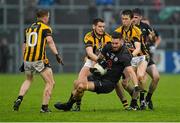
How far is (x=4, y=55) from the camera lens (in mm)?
39781

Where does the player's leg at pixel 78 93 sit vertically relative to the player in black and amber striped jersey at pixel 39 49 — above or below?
below

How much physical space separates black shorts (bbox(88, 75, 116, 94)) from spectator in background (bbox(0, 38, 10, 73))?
23.9m

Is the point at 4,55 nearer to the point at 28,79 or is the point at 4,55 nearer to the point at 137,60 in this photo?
the point at 137,60

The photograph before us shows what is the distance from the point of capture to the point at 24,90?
16.4 meters

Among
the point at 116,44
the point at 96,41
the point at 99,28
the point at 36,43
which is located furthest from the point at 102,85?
the point at 36,43

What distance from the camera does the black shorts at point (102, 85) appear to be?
15797mm

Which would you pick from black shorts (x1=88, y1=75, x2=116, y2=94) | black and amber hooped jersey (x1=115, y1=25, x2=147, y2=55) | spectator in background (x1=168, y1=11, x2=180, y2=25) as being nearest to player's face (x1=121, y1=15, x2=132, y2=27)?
black and amber hooped jersey (x1=115, y1=25, x2=147, y2=55)

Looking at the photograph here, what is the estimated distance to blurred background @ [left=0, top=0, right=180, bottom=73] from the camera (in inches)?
1575

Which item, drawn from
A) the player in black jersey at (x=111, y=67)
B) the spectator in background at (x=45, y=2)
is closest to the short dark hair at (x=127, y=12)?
the player in black jersey at (x=111, y=67)

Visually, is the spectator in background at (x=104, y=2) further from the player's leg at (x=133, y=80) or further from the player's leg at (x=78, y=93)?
the player's leg at (x=78, y=93)

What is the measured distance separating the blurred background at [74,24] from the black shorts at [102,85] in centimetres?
2365

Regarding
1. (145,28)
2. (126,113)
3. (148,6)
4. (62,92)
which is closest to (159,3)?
(148,6)

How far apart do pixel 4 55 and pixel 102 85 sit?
80.3 ft

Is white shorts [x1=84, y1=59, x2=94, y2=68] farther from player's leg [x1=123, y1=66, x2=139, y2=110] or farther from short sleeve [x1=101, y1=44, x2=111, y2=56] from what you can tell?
short sleeve [x1=101, y1=44, x2=111, y2=56]
